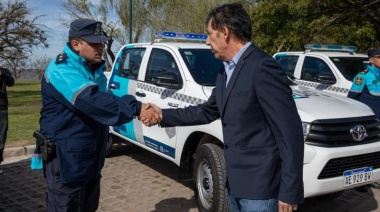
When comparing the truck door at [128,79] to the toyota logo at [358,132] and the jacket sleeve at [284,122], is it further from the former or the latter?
the jacket sleeve at [284,122]

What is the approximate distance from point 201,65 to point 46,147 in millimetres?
2674

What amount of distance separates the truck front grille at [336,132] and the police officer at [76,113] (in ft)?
5.72

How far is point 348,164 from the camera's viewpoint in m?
3.83

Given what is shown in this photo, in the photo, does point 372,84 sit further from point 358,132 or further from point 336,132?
point 336,132

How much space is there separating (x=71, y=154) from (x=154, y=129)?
2.49 meters

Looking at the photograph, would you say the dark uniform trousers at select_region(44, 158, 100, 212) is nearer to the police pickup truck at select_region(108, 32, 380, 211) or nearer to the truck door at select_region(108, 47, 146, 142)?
the police pickup truck at select_region(108, 32, 380, 211)

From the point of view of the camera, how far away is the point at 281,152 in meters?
1.99

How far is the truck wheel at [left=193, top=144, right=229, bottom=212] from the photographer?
3877mm

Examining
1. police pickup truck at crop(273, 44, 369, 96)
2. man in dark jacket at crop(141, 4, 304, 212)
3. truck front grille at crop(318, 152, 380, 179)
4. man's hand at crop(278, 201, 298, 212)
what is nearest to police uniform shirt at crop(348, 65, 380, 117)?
police pickup truck at crop(273, 44, 369, 96)

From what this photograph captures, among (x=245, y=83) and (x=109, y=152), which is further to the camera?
(x=109, y=152)

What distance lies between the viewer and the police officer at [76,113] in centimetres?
255

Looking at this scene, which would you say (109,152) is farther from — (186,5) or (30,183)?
(186,5)

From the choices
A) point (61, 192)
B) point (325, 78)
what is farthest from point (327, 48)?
point (61, 192)

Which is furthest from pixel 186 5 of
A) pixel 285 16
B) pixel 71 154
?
pixel 71 154
